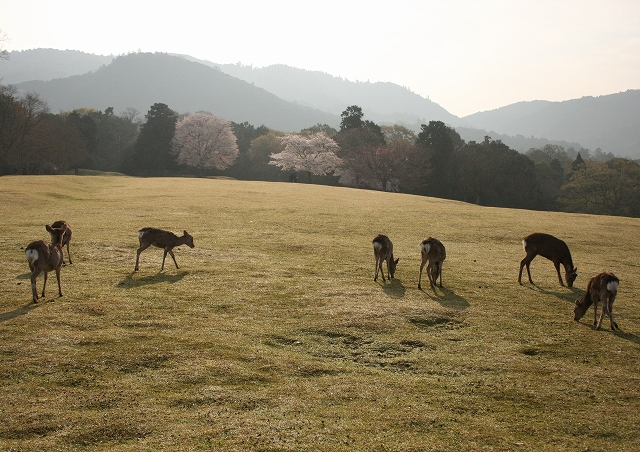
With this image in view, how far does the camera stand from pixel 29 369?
24.8 ft

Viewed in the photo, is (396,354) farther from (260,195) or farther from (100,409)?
(260,195)

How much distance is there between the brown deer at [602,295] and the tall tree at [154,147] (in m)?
80.4

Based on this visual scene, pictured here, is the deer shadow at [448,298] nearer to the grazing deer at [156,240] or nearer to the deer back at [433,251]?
the deer back at [433,251]

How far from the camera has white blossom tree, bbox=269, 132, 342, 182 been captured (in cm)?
7594

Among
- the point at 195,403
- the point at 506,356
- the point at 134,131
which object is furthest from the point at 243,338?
the point at 134,131

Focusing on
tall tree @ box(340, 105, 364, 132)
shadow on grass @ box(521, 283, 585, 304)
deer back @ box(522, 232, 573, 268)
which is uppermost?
tall tree @ box(340, 105, 364, 132)

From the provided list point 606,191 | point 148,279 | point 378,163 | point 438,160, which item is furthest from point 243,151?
point 148,279

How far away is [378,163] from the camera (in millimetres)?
71250

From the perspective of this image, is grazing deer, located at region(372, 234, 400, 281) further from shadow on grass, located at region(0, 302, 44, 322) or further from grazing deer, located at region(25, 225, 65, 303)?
shadow on grass, located at region(0, 302, 44, 322)

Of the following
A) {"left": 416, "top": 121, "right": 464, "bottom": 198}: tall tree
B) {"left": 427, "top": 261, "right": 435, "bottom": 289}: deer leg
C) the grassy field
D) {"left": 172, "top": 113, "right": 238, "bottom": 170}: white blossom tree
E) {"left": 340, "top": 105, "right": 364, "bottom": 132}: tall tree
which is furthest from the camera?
{"left": 340, "top": 105, "right": 364, "bottom": 132}: tall tree

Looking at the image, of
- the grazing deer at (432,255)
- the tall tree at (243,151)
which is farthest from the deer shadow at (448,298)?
the tall tree at (243,151)

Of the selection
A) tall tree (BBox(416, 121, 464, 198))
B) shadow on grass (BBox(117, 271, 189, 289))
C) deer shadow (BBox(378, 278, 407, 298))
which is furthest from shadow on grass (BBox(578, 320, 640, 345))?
tall tree (BBox(416, 121, 464, 198))

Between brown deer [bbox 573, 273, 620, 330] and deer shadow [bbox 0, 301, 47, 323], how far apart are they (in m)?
13.0

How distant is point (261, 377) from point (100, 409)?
2.48 metres
